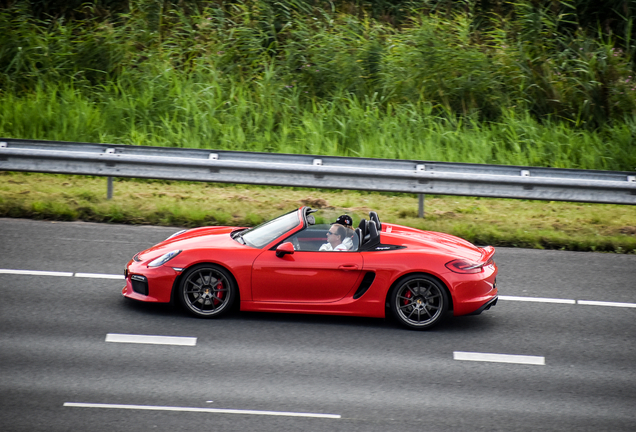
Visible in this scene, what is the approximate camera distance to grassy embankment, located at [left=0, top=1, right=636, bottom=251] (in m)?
12.1

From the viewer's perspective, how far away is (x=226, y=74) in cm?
1573

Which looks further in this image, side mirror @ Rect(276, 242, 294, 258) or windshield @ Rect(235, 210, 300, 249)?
windshield @ Rect(235, 210, 300, 249)

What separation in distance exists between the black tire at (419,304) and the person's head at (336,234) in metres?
0.79

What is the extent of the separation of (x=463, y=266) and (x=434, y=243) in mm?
522

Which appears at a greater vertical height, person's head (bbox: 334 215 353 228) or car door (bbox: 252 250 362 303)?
person's head (bbox: 334 215 353 228)

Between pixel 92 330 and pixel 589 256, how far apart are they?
6.97 metres

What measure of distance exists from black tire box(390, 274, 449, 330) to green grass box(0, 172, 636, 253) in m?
3.20

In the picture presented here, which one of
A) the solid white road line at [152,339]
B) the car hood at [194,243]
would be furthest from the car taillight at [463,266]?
the solid white road line at [152,339]

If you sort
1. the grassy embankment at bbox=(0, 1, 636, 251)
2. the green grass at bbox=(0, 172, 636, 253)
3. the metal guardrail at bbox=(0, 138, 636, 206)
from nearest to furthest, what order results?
the green grass at bbox=(0, 172, 636, 253), the metal guardrail at bbox=(0, 138, 636, 206), the grassy embankment at bbox=(0, 1, 636, 251)

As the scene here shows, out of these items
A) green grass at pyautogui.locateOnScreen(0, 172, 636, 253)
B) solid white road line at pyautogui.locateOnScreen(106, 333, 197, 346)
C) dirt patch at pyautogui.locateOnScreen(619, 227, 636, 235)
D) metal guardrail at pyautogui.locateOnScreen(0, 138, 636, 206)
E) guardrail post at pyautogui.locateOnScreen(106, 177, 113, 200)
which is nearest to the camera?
solid white road line at pyautogui.locateOnScreen(106, 333, 197, 346)

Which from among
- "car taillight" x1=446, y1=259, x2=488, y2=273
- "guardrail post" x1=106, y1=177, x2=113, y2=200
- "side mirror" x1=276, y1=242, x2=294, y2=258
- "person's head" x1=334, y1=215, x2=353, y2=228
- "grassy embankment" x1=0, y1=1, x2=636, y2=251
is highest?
"grassy embankment" x1=0, y1=1, x2=636, y2=251

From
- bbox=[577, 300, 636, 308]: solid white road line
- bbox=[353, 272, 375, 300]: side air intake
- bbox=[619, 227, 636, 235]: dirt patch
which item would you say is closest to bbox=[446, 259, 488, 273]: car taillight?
bbox=[353, 272, 375, 300]: side air intake

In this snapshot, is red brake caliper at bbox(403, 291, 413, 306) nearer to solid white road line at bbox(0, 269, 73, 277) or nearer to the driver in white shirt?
the driver in white shirt

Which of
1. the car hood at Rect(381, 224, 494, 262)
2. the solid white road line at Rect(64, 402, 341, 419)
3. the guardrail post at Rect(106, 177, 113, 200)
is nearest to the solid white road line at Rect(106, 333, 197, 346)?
the solid white road line at Rect(64, 402, 341, 419)
